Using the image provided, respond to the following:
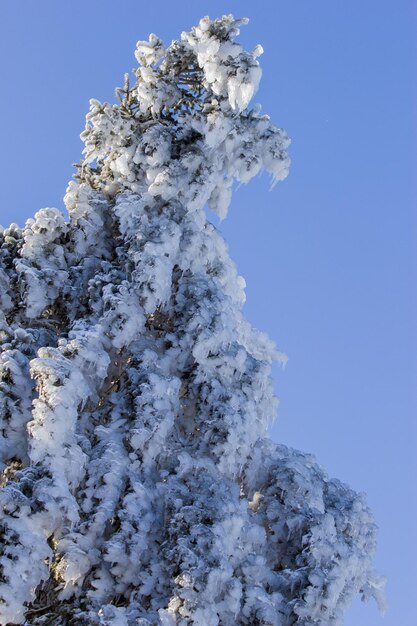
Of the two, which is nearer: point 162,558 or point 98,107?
point 162,558

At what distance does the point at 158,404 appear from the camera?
30.4 ft

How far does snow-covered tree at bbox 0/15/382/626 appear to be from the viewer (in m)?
8.03

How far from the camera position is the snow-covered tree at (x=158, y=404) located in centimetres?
803

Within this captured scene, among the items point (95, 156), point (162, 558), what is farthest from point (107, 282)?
point (162, 558)

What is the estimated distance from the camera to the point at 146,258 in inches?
400

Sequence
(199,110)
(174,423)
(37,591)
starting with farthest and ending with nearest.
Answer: (199,110), (174,423), (37,591)

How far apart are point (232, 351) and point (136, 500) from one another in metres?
2.54

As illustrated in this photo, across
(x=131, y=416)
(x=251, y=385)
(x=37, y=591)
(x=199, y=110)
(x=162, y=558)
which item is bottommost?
(x=37, y=591)

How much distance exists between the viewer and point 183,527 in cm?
832

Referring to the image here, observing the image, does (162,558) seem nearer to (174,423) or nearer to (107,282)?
(174,423)

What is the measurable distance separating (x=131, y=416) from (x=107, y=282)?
182cm

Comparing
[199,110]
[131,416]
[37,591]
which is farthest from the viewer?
[199,110]

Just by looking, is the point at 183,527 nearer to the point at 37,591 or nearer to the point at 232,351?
the point at 37,591

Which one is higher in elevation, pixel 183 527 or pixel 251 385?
pixel 251 385
